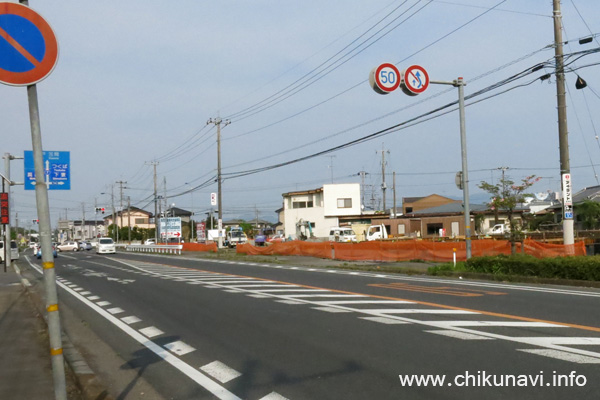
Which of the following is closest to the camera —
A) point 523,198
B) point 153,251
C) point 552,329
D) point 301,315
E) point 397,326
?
point 552,329

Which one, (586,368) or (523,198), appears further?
(523,198)

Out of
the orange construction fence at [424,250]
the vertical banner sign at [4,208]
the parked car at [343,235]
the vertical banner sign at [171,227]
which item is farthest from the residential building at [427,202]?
the vertical banner sign at [4,208]

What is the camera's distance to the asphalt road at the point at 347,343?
19.4 ft

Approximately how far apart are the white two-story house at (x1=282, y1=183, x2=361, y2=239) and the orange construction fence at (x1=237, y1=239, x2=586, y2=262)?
114 feet

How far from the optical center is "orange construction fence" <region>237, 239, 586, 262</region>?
20.7 metres

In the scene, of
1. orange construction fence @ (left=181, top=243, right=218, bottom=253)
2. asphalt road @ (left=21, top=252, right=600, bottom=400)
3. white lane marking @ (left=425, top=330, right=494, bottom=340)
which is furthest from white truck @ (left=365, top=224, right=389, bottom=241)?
white lane marking @ (left=425, top=330, right=494, bottom=340)

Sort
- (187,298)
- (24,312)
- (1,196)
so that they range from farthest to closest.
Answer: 1. (1,196)
2. (187,298)
3. (24,312)

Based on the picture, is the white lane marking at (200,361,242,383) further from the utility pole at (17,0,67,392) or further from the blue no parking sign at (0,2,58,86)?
the blue no parking sign at (0,2,58,86)

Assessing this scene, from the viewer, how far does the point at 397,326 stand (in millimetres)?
9086

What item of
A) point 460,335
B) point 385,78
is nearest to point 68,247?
point 385,78

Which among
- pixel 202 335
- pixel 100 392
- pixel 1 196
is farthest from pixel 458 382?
pixel 1 196

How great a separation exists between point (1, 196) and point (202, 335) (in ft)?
92.1

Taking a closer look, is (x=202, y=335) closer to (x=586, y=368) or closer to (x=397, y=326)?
(x=397, y=326)

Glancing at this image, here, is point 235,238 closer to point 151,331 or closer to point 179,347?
point 151,331
